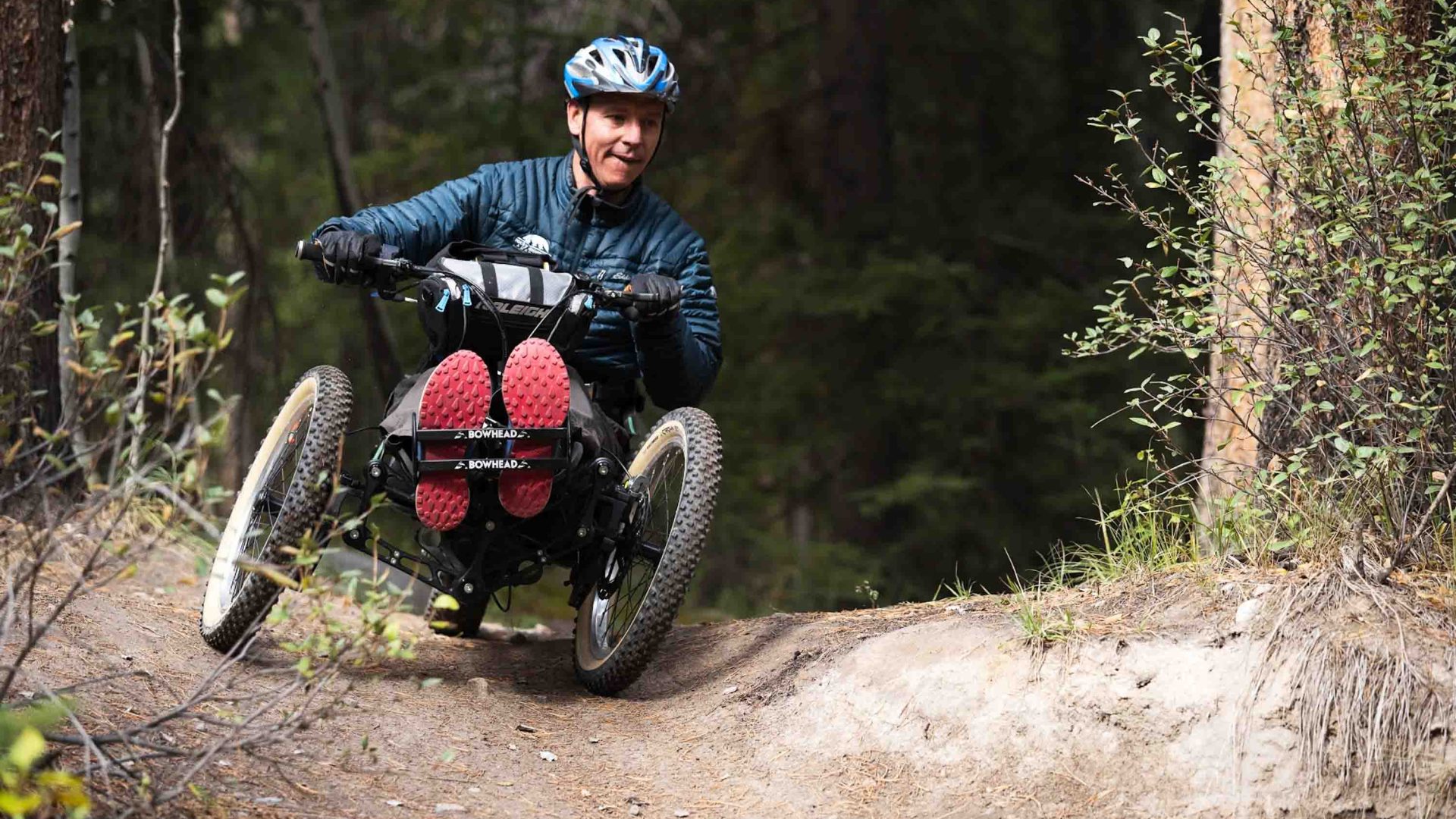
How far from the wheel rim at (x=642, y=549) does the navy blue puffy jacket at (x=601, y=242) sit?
305 mm

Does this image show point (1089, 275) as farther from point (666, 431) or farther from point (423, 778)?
point (423, 778)

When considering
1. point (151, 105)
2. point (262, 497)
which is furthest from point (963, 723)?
point (151, 105)

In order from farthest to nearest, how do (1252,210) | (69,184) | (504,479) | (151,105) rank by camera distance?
(151,105) → (69,184) → (1252,210) → (504,479)

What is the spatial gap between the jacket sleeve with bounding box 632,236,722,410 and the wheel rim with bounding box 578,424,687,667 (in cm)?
29

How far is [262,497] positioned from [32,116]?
244cm

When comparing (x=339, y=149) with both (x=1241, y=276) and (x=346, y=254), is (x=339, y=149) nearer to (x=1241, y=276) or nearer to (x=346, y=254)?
(x=346, y=254)

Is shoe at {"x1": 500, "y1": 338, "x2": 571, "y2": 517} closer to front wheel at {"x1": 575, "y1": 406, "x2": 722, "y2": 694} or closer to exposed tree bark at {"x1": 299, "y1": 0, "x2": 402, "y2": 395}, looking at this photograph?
front wheel at {"x1": 575, "y1": 406, "x2": 722, "y2": 694}

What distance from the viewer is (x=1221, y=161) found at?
3.99 m

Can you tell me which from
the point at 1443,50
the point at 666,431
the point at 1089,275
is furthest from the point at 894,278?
the point at 1443,50

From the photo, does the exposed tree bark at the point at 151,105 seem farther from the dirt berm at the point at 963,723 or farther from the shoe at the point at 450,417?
the shoe at the point at 450,417

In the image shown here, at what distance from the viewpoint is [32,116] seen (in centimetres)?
584

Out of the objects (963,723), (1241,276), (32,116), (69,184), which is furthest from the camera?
(69,184)

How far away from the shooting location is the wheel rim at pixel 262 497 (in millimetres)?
4711

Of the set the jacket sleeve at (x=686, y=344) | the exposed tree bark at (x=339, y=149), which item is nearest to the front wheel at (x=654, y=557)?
the jacket sleeve at (x=686, y=344)
